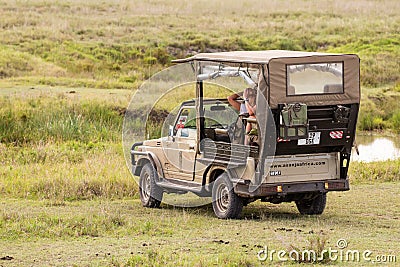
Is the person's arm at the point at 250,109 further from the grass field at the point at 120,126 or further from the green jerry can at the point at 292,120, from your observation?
the grass field at the point at 120,126

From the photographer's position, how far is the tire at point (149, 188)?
14.4 metres

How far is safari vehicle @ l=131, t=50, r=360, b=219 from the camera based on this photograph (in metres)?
12.0

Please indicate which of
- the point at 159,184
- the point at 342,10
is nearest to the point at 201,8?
the point at 342,10

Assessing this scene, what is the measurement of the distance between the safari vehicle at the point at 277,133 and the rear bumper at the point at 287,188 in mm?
14

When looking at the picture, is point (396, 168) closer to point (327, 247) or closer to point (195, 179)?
point (195, 179)

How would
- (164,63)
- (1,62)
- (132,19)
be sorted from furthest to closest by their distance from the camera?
(132,19)
(164,63)
(1,62)

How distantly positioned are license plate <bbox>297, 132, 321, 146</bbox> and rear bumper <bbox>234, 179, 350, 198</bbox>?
2.00 feet

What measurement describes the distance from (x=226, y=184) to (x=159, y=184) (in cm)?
176

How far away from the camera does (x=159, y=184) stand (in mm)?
14180

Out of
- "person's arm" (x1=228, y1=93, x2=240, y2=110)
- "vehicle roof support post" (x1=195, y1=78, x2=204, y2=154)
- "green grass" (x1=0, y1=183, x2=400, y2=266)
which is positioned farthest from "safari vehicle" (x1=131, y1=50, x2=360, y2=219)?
"green grass" (x1=0, y1=183, x2=400, y2=266)

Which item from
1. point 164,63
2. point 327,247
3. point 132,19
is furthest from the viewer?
point 132,19

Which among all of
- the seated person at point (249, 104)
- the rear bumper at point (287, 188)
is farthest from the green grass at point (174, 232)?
the seated person at point (249, 104)

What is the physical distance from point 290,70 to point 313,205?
2.44m

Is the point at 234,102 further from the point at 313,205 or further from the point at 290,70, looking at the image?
the point at 313,205
